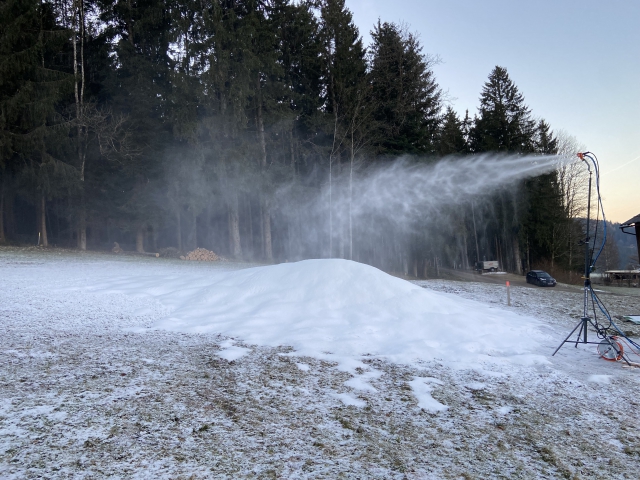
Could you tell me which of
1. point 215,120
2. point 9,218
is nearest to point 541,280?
point 215,120

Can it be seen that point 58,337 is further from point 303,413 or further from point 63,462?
point 303,413

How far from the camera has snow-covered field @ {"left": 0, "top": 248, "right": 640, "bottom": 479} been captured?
3436mm

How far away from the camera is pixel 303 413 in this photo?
4406mm

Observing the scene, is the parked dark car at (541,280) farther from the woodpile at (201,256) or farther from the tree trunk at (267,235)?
the woodpile at (201,256)

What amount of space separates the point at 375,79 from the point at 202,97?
14079 millimetres

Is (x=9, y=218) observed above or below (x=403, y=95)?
below

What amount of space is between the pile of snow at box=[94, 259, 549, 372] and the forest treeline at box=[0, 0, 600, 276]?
15.9 meters

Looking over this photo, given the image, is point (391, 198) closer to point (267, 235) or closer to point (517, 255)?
point (267, 235)

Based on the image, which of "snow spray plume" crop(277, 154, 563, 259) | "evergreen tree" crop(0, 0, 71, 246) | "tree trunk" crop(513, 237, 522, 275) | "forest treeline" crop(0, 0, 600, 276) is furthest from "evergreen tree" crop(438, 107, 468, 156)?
"evergreen tree" crop(0, 0, 71, 246)

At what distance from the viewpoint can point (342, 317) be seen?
353 inches

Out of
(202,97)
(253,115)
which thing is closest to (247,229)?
(253,115)

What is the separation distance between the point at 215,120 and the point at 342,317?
20.6m

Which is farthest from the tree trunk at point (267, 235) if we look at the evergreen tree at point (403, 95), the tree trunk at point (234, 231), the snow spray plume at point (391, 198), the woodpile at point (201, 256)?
the evergreen tree at point (403, 95)

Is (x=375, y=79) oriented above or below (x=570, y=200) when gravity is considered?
above
